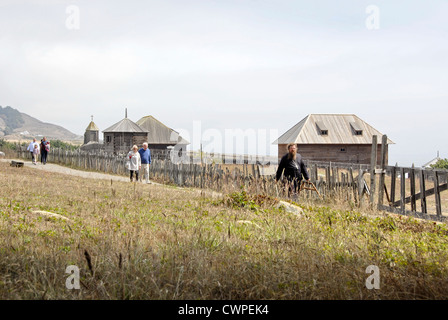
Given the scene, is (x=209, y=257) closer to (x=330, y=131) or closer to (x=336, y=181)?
(x=336, y=181)

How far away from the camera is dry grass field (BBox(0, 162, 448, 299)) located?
3945 millimetres

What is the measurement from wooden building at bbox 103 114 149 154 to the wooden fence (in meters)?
20.2

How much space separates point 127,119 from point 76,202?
4428cm

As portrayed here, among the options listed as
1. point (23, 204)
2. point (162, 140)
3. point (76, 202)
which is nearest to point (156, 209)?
point (76, 202)

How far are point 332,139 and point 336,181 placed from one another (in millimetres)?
33834

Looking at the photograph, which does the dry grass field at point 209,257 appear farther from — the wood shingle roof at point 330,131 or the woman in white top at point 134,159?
the wood shingle roof at point 330,131

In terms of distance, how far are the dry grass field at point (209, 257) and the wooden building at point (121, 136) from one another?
43.3 meters

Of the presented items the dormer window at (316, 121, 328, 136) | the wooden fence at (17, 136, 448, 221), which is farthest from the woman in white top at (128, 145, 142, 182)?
the dormer window at (316, 121, 328, 136)

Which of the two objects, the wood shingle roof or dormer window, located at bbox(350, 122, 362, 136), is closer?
the wood shingle roof

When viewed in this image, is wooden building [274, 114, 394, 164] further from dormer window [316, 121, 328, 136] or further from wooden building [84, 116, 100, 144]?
wooden building [84, 116, 100, 144]

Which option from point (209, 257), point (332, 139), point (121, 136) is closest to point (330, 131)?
point (332, 139)
